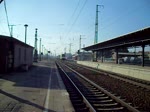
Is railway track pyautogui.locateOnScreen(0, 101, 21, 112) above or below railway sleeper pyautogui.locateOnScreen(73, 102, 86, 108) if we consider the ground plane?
above

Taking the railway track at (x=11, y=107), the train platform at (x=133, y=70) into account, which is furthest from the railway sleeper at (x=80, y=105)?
the train platform at (x=133, y=70)

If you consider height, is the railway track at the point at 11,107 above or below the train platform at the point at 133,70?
below

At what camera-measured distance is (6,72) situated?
27047mm

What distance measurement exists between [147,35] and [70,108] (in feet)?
66.1

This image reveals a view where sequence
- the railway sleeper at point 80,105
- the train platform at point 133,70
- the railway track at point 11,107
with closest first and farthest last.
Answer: the railway track at point 11,107 → the railway sleeper at point 80,105 → the train platform at point 133,70

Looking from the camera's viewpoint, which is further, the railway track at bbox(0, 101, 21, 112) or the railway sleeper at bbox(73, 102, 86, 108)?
the railway sleeper at bbox(73, 102, 86, 108)

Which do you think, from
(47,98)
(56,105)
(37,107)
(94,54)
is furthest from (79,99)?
(94,54)

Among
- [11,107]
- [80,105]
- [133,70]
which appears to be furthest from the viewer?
[133,70]

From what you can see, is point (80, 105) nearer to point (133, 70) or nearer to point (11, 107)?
point (11, 107)

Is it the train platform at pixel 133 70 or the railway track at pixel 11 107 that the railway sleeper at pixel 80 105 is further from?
the train platform at pixel 133 70

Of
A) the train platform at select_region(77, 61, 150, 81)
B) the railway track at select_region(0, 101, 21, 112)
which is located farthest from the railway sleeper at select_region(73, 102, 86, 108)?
the train platform at select_region(77, 61, 150, 81)

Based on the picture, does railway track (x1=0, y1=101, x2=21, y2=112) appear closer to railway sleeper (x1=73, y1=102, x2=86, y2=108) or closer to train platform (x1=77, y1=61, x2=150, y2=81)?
railway sleeper (x1=73, y1=102, x2=86, y2=108)

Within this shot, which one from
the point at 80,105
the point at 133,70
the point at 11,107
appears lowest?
the point at 80,105

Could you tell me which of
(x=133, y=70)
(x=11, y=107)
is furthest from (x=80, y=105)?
(x=133, y=70)
